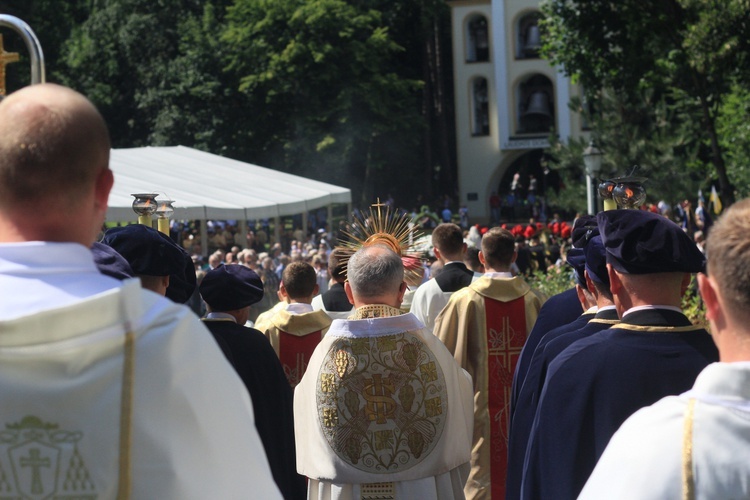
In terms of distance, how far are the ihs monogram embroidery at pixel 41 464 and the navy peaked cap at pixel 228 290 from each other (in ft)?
11.1

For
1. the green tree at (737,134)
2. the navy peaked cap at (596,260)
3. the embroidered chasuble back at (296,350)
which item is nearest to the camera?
the navy peaked cap at (596,260)

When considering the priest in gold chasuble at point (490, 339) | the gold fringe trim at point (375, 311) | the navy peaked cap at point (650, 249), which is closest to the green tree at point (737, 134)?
the priest in gold chasuble at point (490, 339)

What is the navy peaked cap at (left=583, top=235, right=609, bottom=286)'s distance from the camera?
4.42m

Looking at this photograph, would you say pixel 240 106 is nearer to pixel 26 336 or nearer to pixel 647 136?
pixel 647 136

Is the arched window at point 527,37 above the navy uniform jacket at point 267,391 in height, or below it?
above

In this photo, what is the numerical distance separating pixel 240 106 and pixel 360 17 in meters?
6.25

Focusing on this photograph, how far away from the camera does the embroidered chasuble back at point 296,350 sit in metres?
7.22

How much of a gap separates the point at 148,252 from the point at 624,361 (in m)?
1.95

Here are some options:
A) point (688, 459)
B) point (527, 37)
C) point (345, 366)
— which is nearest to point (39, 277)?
point (688, 459)

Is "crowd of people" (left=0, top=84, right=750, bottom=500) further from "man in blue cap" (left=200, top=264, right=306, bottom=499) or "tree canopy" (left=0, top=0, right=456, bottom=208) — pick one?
"tree canopy" (left=0, top=0, right=456, bottom=208)

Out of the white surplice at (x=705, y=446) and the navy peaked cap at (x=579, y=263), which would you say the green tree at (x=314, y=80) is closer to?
the navy peaked cap at (x=579, y=263)

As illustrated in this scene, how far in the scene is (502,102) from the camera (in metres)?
52.2

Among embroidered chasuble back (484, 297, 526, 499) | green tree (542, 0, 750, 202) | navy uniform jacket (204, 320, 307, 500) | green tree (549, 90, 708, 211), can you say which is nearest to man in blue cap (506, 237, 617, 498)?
navy uniform jacket (204, 320, 307, 500)

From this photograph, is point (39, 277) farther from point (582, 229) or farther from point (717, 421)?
point (582, 229)
